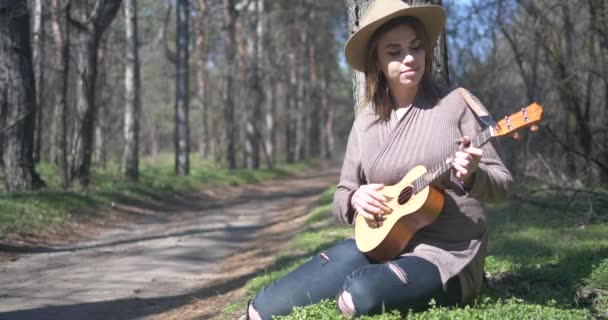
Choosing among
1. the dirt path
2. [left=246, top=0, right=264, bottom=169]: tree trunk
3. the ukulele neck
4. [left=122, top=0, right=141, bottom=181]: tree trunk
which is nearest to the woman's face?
the ukulele neck

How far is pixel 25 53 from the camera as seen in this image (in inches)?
472

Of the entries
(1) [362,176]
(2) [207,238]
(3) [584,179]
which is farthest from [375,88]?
(2) [207,238]

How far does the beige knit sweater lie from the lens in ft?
12.2

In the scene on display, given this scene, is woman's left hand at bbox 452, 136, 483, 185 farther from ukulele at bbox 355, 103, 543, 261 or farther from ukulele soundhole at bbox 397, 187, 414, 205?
ukulele soundhole at bbox 397, 187, 414, 205

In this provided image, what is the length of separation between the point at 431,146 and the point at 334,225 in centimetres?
673

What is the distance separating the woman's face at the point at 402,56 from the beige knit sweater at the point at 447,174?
159mm

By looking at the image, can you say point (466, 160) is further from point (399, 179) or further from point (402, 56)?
point (402, 56)

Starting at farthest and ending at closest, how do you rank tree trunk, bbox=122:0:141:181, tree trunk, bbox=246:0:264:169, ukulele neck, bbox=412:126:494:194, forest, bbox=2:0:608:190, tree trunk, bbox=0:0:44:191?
tree trunk, bbox=246:0:264:169 → tree trunk, bbox=122:0:141:181 → tree trunk, bbox=0:0:44:191 → forest, bbox=2:0:608:190 → ukulele neck, bbox=412:126:494:194

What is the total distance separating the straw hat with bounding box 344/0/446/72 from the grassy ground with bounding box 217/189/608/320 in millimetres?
1533

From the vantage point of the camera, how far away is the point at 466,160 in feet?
11.0

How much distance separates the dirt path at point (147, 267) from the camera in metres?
6.18

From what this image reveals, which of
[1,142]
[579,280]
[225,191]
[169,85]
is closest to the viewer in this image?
[579,280]

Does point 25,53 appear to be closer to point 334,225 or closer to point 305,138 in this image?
point 334,225

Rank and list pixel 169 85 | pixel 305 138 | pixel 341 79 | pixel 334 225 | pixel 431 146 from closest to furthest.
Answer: pixel 431 146, pixel 334 225, pixel 305 138, pixel 169 85, pixel 341 79
